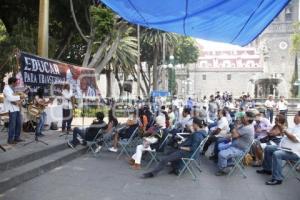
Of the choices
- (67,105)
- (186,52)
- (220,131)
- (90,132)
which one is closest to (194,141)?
(220,131)

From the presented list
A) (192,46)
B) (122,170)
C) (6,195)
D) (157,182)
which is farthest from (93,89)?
(192,46)

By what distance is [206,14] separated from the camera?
7121 millimetres

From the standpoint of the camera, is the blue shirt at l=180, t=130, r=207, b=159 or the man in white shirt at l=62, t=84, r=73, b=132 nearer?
the blue shirt at l=180, t=130, r=207, b=159

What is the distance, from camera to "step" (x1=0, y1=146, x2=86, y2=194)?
23.4 ft

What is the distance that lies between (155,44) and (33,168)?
30.7 meters

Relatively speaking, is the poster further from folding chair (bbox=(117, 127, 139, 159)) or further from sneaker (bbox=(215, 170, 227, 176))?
sneaker (bbox=(215, 170, 227, 176))

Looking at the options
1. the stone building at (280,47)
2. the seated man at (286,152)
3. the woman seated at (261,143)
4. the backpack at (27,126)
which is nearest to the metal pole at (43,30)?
the backpack at (27,126)

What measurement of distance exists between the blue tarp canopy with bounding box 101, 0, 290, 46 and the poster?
3.25m

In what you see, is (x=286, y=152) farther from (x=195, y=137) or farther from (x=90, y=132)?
(x=90, y=132)

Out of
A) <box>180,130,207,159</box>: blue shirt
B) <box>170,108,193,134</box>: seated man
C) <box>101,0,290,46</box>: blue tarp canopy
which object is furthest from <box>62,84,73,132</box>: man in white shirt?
<box>180,130,207,159</box>: blue shirt

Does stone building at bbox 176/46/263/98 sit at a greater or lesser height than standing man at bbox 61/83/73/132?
greater

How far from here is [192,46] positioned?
52844 millimetres

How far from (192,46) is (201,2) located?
1848 inches

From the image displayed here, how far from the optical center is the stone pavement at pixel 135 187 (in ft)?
22.7
